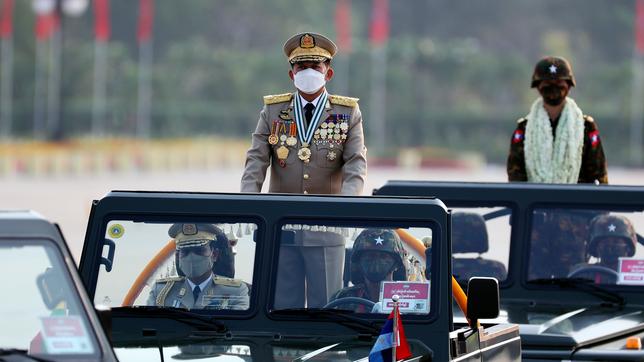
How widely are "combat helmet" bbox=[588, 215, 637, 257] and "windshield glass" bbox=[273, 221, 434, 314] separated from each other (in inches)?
116

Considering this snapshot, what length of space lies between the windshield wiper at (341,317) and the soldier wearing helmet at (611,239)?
3099 mm

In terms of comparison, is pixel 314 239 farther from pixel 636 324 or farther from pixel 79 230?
pixel 79 230

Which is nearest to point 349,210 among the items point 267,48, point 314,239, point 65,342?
point 314,239

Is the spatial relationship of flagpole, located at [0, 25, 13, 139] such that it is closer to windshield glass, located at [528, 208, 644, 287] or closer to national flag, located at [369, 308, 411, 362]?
windshield glass, located at [528, 208, 644, 287]

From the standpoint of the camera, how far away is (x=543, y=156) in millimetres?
10078

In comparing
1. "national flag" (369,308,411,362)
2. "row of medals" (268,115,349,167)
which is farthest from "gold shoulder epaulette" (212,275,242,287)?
"row of medals" (268,115,349,167)

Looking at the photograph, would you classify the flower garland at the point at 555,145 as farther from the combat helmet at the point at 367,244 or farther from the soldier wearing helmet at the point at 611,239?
the combat helmet at the point at 367,244

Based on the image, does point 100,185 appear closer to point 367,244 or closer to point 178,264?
point 178,264

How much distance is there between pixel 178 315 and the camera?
630 centimetres

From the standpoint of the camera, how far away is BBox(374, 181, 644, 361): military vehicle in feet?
29.6

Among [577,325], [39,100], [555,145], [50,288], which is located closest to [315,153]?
[577,325]

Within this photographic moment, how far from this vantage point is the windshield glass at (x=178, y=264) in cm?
641

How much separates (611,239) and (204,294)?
333 cm

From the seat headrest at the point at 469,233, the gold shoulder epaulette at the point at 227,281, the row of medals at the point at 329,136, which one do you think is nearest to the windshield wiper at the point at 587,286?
the seat headrest at the point at 469,233
